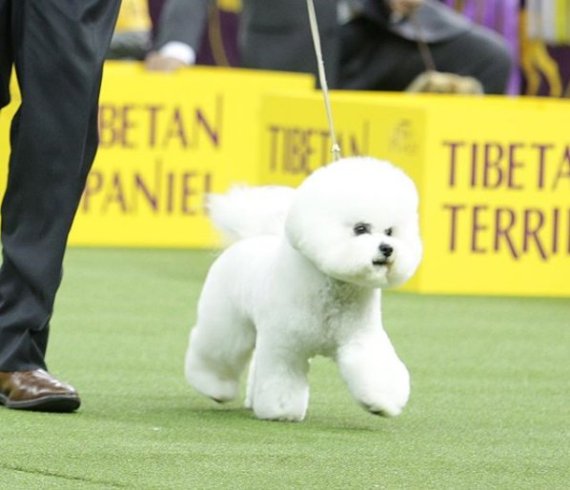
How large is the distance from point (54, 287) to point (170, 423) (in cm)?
38

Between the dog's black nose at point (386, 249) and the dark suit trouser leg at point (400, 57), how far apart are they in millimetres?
5592

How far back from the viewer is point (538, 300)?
677 centimetres

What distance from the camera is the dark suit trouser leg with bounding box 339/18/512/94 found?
30.1 ft

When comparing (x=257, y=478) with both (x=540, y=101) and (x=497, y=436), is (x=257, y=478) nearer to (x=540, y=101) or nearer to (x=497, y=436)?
(x=497, y=436)

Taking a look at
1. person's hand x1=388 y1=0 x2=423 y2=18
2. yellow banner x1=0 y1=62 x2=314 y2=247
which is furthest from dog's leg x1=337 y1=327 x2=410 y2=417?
person's hand x1=388 y1=0 x2=423 y2=18

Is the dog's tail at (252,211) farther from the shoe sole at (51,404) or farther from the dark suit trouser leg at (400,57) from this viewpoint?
the dark suit trouser leg at (400,57)

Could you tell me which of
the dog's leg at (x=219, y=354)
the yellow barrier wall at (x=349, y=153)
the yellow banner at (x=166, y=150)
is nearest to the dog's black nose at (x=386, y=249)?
the dog's leg at (x=219, y=354)

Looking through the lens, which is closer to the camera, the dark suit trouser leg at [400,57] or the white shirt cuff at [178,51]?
the white shirt cuff at [178,51]

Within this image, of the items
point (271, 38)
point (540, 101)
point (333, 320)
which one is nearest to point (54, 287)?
point (333, 320)

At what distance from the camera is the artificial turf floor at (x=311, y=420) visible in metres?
3.35

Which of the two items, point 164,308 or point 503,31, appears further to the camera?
point 503,31

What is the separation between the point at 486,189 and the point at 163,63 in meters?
2.09

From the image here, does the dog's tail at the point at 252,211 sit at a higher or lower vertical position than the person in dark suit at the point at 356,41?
lower

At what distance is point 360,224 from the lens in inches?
145
